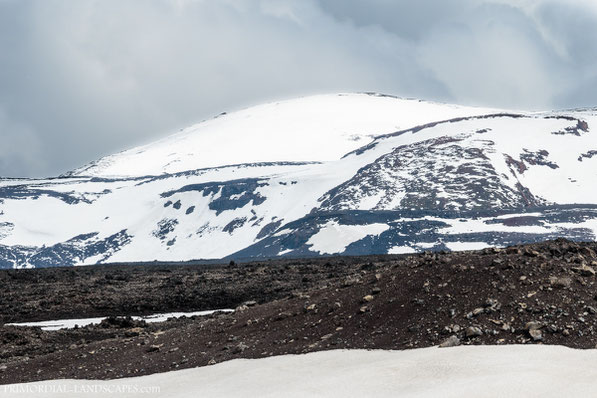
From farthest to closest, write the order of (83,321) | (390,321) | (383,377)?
(83,321) → (390,321) → (383,377)

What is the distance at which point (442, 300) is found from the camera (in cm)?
2912

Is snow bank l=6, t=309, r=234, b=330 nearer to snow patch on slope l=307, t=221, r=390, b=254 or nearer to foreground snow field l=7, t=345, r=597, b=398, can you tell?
foreground snow field l=7, t=345, r=597, b=398

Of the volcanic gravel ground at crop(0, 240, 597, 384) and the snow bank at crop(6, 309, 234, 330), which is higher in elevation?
the snow bank at crop(6, 309, 234, 330)

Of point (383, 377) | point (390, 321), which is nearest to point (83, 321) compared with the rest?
point (390, 321)

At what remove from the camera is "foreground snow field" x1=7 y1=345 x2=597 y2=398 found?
2128cm

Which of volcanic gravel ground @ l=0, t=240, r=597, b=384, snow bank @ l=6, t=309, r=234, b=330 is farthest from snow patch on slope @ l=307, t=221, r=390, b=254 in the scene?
volcanic gravel ground @ l=0, t=240, r=597, b=384

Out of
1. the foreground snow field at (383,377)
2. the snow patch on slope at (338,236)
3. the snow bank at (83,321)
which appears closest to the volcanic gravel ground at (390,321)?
the foreground snow field at (383,377)

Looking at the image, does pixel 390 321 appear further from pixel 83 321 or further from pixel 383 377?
pixel 83 321

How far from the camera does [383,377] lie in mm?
23812

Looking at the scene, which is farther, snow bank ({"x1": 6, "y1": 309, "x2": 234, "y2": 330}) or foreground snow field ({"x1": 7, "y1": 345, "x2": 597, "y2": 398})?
snow bank ({"x1": 6, "y1": 309, "x2": 234, "y2": 330})

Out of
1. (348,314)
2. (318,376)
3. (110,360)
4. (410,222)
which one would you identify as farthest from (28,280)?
(410,222)

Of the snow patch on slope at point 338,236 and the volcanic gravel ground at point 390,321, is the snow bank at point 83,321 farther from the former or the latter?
the snow patch on slope at point 338,236

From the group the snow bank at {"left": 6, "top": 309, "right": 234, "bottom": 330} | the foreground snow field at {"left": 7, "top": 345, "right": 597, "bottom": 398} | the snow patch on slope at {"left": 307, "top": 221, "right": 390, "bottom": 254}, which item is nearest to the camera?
the foreground snow field at {"left": 7, "top": 345, "right": 597, "bottom": 398}

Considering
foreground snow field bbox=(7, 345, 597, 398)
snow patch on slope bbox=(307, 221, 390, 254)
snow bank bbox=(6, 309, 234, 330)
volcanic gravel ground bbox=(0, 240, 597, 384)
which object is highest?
snow patch on slope bbox=(307, 221, 390, 254)
